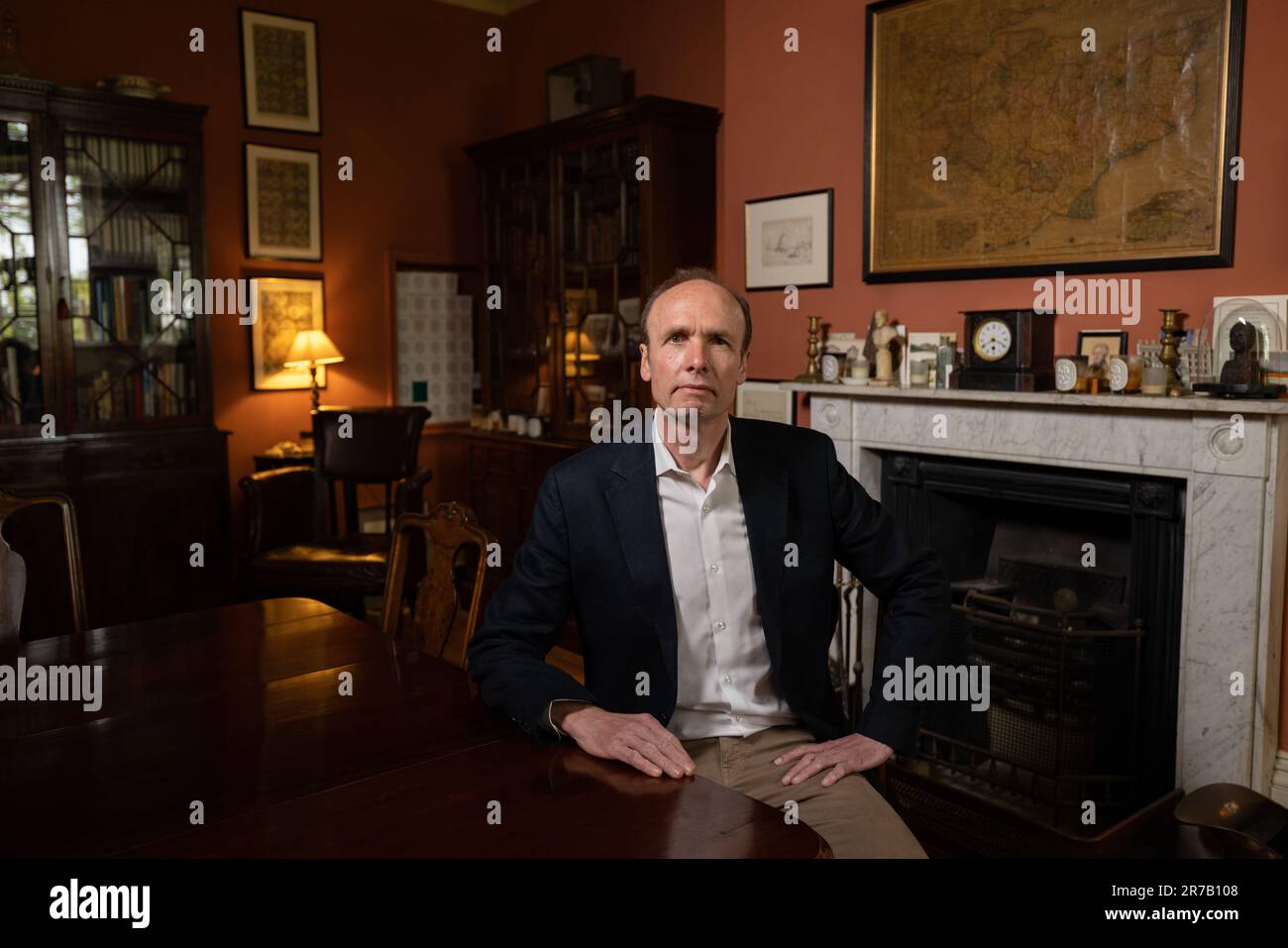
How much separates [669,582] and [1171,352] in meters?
1.86

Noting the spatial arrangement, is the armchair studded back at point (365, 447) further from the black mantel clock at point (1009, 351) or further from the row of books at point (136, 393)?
the black mantel clock at point (1009, 351)

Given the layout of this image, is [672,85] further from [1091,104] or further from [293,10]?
[1091,104]

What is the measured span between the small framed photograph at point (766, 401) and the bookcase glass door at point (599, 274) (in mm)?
669

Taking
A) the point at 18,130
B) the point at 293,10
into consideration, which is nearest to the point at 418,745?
the point at 18,130

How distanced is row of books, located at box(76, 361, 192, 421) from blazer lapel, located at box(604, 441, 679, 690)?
352cm

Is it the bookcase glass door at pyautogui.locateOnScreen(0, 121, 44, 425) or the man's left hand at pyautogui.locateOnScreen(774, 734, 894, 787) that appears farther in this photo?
the bookcase glass door at pyautogui.locateOnScreen(0, 121, 44, 425)

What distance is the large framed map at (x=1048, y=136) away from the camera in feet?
9.30

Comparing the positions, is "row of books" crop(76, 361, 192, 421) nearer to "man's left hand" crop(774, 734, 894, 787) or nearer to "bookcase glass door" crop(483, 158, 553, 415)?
"bookcase glass door" crop(483, 158, 553, 415)

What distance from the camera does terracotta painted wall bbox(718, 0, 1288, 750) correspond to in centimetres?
273

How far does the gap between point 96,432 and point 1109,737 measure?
406 cm

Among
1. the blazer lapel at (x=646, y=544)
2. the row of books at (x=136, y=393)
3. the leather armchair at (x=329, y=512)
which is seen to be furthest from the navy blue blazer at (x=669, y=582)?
the row of books at (x=136, y=393)

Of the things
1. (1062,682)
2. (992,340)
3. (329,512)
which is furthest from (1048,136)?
(329,512)

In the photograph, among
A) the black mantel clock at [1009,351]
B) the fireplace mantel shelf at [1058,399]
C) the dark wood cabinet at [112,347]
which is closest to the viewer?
the fireplace mantel shelf at [1058,399]
